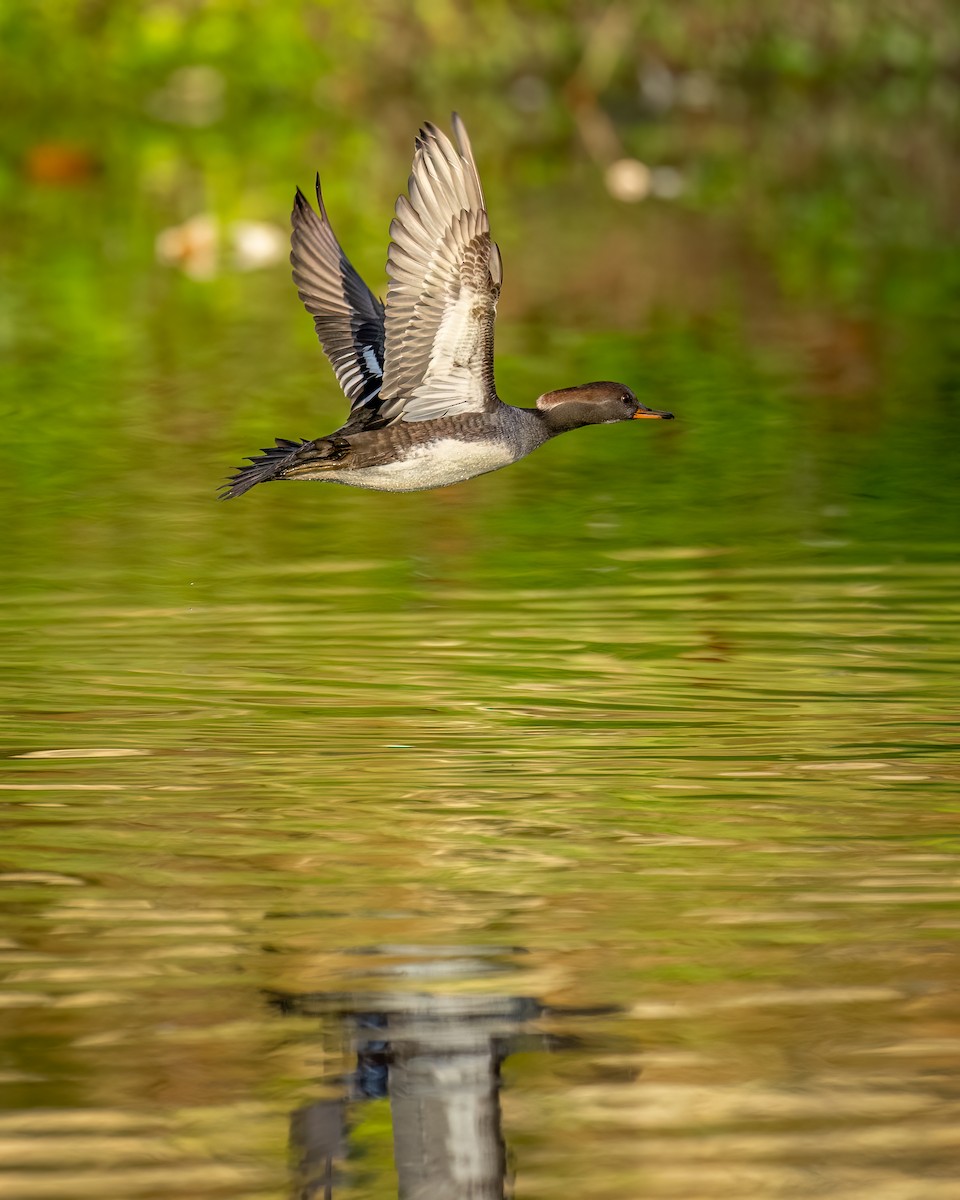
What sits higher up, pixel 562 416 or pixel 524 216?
pixel 524 216

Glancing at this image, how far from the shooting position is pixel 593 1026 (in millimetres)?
5238

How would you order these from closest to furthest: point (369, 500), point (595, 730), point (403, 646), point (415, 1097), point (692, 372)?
1. point (415, 1097)
2. point (595, 730)
3. point (403, 646)
4. point (369, 500)
5. point (692, 372)

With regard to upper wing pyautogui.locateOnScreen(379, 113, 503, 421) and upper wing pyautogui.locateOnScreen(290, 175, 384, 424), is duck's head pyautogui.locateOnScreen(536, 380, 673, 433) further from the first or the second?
upper wing pyautogui.locateOnScreen(290, 175, 384, 424)

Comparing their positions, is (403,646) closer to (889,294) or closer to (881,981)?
(881,981)

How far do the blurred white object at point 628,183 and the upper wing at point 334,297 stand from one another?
1540cm

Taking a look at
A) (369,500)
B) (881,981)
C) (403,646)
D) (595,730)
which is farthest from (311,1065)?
(369,500)

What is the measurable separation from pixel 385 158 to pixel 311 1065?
2329 cm

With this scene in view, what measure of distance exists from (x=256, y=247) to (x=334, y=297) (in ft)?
38.9

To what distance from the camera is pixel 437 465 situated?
8062mm

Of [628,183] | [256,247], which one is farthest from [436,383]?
[628,183]

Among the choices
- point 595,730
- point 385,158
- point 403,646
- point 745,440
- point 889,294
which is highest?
point 385,158

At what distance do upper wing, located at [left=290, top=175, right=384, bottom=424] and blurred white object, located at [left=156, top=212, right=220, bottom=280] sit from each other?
10.7 m

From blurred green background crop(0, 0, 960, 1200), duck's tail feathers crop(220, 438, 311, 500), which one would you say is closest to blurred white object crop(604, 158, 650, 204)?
blurred green background crop(0, 0, 960, 1200)

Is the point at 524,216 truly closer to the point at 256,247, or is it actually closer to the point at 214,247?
the point at 256,247
